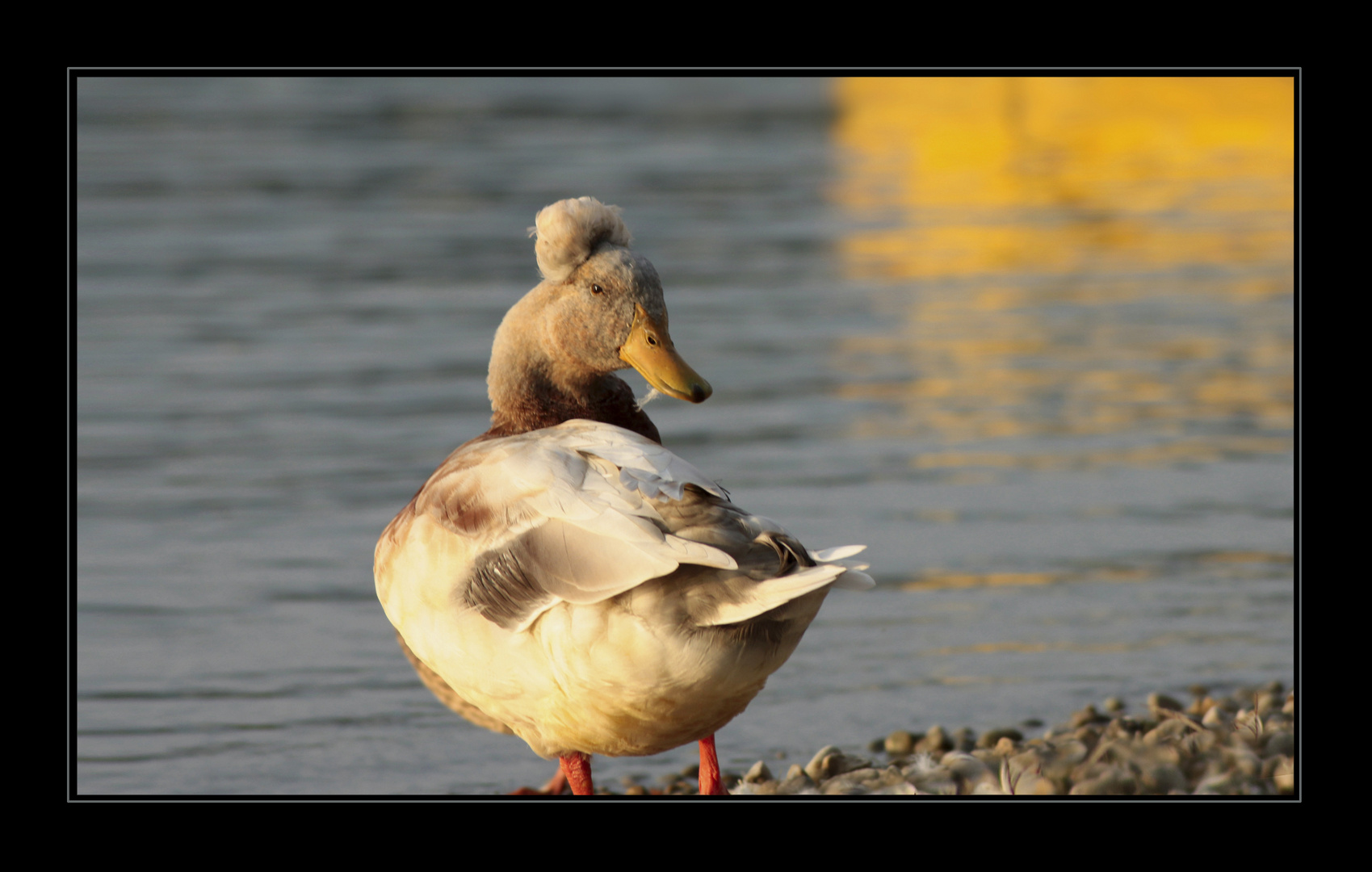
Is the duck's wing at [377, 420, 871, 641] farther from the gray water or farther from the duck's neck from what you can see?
the gray water

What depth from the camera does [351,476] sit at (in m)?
7.20

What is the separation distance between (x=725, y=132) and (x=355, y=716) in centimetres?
1986

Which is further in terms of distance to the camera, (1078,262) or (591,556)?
(1078,262)

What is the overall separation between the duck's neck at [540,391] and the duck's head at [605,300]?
0.28 ft

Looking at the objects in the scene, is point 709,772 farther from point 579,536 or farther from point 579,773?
point 579,536

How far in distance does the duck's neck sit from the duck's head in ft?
0.28

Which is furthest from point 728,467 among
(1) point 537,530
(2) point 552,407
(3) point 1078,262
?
(3) point 1078,262

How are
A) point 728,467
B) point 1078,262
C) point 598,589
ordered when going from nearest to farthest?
point 598,589
point 728,467
point 1078,262

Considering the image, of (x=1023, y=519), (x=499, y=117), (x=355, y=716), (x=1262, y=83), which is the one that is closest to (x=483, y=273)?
(x=1023, y=519)

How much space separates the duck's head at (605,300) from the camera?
11.8 feet

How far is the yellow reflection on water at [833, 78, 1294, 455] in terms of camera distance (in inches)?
337

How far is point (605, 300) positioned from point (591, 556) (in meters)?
0.81

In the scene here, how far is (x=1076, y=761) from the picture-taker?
456 centimetres

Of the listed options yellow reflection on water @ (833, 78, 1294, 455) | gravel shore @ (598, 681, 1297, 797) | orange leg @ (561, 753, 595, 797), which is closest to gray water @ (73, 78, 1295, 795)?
yellow reflection on water @ (833, 78, 1294, 455)
